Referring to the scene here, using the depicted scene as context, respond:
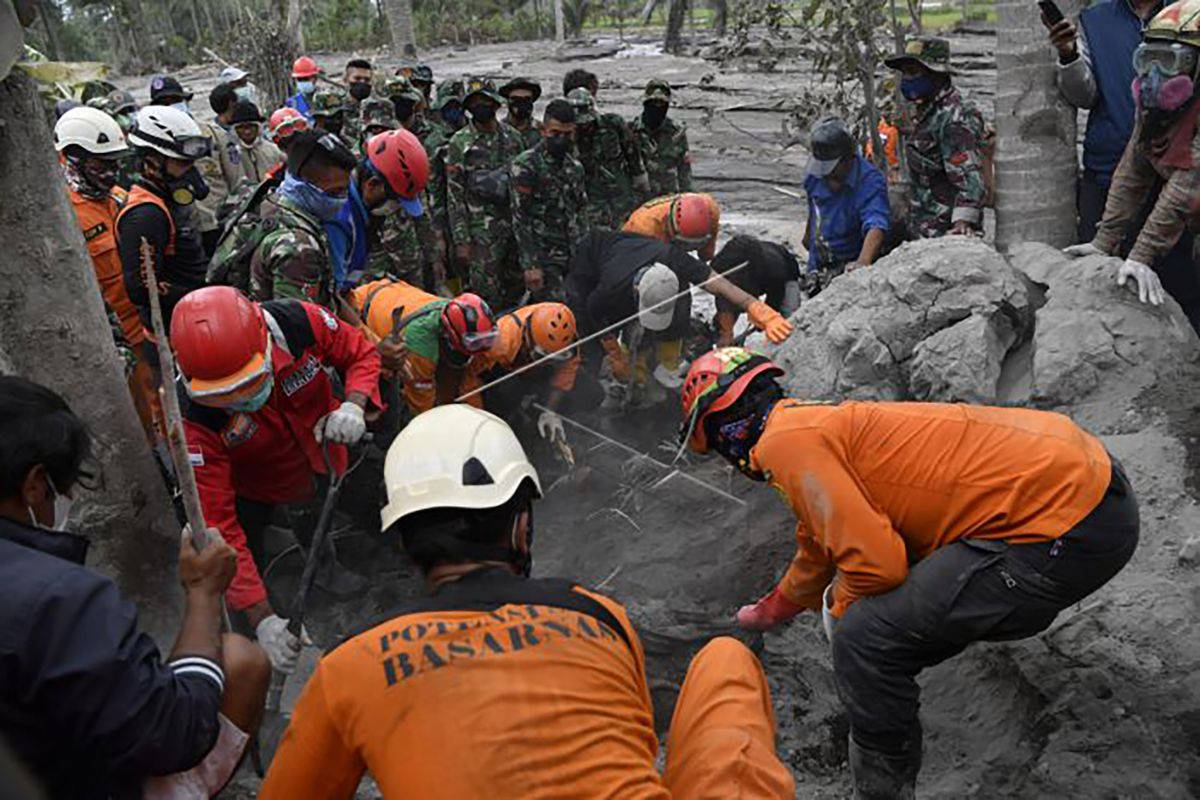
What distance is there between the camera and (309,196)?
15.1 feet

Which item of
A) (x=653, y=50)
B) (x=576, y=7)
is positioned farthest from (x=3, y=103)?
(x=576, y=7)

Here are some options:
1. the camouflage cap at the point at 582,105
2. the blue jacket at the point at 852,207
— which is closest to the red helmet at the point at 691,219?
the blue jacket at the point at 852,207

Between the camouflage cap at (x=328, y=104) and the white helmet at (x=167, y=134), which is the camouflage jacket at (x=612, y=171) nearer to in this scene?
the camouflage cap at (x=328, y=104)

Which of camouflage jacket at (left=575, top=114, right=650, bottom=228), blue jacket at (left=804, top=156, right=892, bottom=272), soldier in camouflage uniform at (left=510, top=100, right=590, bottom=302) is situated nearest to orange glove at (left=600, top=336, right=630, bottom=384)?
soldier in camouflage uniform at (left=510, top=100, right=590, bottom=302)

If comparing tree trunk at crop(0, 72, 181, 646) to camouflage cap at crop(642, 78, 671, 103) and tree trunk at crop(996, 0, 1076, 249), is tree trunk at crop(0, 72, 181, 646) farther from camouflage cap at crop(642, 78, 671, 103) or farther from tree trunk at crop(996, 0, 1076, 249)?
camouflage cap at crop(642, 78, 671, 103)

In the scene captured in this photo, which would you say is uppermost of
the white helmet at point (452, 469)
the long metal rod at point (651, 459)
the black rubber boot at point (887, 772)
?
the white helmet at point (452, 469)

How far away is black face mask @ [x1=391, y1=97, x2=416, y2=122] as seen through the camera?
25.9 feet

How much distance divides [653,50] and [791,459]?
23.9 m

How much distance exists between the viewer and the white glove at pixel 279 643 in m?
3.29

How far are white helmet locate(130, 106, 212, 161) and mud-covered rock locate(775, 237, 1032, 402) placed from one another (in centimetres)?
321

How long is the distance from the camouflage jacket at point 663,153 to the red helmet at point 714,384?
4.43 meters

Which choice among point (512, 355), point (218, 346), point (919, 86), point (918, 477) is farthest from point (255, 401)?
point (919, 86)

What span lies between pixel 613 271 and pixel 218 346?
285 centimetres

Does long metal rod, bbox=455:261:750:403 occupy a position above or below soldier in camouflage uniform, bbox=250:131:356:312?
below
